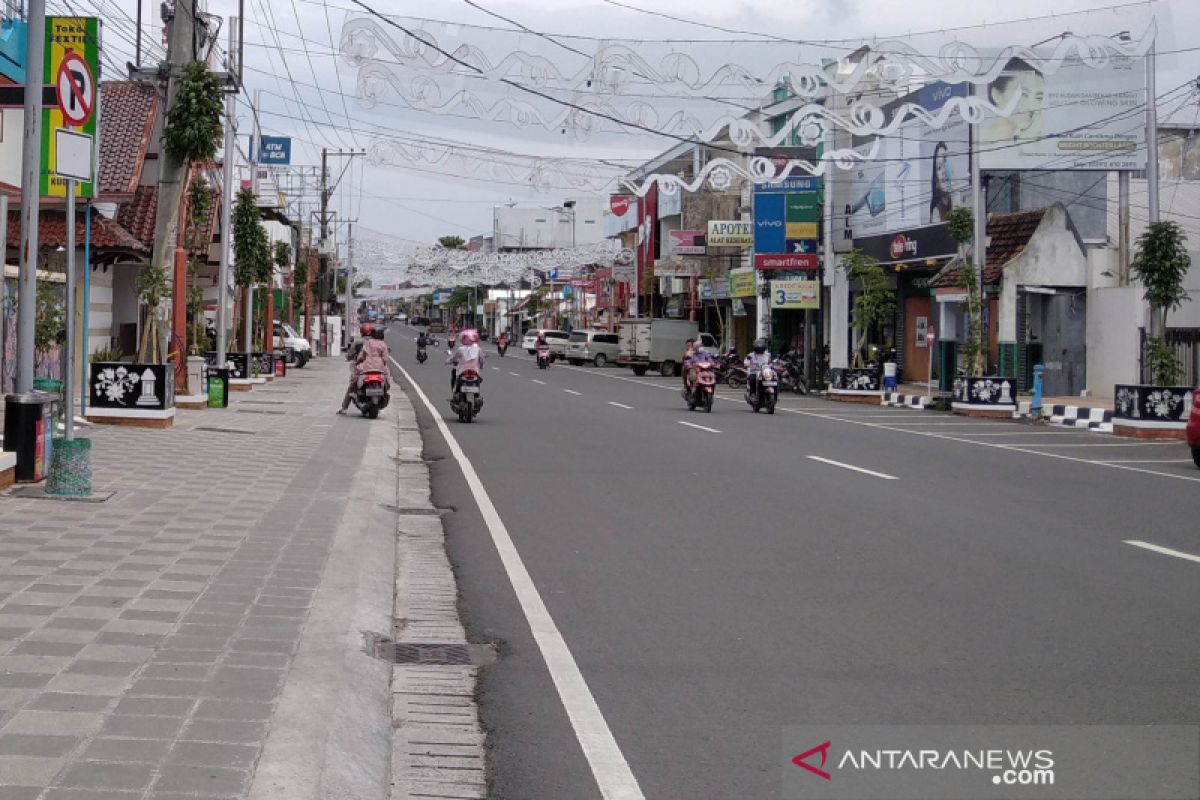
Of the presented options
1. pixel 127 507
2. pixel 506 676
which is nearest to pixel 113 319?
pixel 127 507

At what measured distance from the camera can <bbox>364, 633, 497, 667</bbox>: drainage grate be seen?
6973mm

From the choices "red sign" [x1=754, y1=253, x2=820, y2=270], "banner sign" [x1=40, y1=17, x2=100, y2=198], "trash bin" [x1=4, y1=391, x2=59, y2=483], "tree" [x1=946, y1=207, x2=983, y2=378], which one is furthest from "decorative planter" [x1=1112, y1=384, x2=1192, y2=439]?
"red sign" [x1=754, y1=253, x2=820, y2=270]

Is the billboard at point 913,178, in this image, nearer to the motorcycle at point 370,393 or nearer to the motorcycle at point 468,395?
the motorcycle at point 468,395

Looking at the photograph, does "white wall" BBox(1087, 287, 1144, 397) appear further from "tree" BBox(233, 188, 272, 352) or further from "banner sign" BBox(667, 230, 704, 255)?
"banner sign" BBox(667, 230, 704, 255)

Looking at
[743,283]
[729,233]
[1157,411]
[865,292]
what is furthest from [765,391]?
[729,233]

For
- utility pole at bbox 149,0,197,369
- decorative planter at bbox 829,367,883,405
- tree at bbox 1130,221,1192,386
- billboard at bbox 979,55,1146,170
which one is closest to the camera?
utility pole at bbox 149,0,197,369

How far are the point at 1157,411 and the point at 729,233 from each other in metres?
37.3

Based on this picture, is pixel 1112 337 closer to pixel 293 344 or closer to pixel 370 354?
pixel 370 354

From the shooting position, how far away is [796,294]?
4475 centimetres

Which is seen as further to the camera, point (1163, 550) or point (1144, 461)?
point (1144, 461)

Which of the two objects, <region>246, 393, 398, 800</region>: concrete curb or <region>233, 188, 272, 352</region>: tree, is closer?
<region>246, 393, 398, 800</region>: concrete curb

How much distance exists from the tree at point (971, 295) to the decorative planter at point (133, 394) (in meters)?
19.1

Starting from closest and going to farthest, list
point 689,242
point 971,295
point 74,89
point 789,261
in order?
point 74,89, point 971,295, point 789,261, point 689,242

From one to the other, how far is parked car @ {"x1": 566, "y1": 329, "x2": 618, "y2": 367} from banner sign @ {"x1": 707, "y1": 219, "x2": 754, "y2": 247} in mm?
9597
